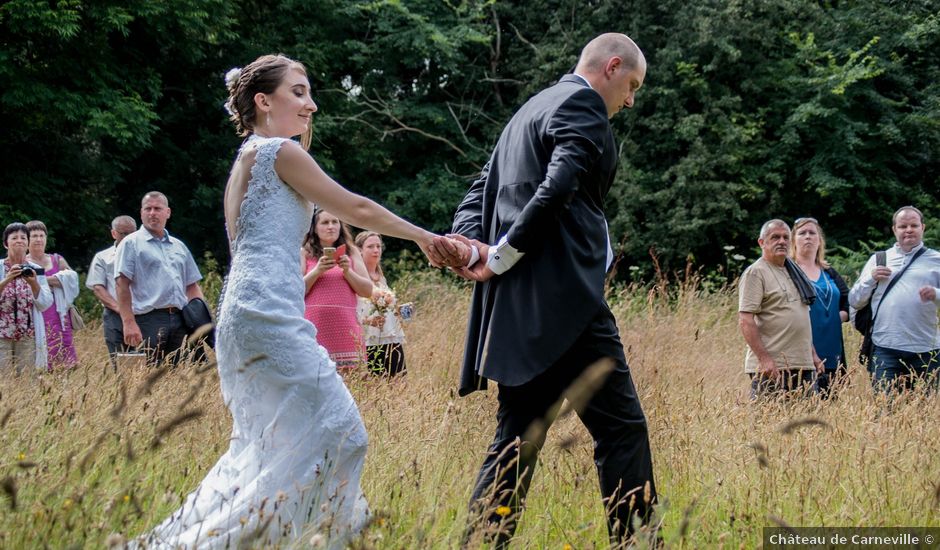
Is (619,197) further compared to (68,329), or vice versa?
(619,197)

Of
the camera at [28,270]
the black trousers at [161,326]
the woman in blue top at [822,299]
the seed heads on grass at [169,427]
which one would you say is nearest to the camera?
the seed heads on grass at [169,427]

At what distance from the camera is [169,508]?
336 centimetres

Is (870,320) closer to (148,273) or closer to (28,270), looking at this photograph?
(148,273)

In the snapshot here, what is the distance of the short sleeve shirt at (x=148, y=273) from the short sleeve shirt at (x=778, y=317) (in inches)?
169

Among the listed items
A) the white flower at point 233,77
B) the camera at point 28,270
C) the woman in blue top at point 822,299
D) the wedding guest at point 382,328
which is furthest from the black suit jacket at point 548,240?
the camera at point 28,270

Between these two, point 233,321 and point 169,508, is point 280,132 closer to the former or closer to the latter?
point 233,321

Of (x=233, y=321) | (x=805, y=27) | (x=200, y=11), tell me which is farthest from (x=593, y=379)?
(x=805, y=27)

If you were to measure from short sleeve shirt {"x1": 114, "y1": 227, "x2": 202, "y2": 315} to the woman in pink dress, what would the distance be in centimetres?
122

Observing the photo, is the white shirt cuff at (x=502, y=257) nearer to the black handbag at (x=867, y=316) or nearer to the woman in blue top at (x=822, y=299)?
the woman in blue top at (x=822, y=299)

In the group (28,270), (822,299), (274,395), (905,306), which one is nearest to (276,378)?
(274,395)

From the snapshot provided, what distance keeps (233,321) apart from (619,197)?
17.6 metres

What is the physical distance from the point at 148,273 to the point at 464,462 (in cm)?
412

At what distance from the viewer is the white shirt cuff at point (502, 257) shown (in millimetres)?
3440

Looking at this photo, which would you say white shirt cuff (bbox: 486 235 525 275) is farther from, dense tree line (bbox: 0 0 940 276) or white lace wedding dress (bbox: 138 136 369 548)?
dense tree line (bbox: 0 0 940 276)
